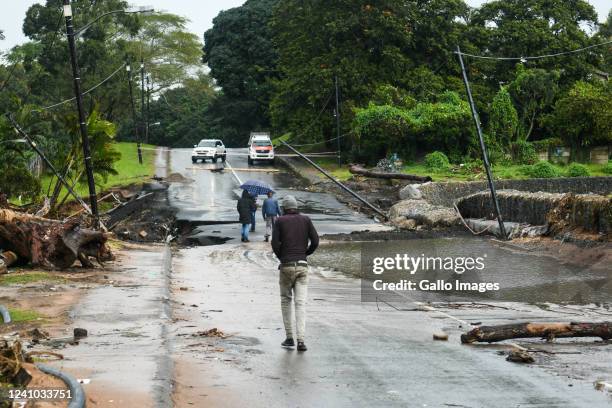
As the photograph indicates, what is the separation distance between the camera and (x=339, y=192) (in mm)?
52344

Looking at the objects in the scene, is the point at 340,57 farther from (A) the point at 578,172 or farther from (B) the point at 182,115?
(B) the point at 182,115

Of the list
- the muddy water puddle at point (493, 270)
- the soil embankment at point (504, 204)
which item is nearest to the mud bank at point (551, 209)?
the soil embankment at point (504, 204)

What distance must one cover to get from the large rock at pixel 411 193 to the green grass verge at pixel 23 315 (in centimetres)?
3192

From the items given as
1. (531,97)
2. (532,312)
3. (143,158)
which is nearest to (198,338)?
(532,312)

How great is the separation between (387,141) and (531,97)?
34.2 ft

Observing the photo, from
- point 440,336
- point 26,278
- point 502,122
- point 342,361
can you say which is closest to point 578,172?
Answer: point 502,122

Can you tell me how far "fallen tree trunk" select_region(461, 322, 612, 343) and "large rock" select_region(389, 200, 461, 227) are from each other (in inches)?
926

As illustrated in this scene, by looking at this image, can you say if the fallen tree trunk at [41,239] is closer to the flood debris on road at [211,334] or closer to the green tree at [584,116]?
the flood debris on road at [211,334]

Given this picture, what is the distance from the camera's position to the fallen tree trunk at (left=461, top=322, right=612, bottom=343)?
12688 millimetres

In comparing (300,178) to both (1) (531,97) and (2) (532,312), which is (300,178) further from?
(2) (532,312)

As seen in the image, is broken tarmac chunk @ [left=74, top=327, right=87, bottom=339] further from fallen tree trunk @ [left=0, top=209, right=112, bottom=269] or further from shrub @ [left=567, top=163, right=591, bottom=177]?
shrub @ [left=567, top=163, right=591, bottom=177]

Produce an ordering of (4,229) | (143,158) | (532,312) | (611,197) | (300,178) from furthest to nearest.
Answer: (143,158)
(300,178)
(611,197)
(4,229)
(532,312)

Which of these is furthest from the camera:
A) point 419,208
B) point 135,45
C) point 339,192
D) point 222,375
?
point 135,45

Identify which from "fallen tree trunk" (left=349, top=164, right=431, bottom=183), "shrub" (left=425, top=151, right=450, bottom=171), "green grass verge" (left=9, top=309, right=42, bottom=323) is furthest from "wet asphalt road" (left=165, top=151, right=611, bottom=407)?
"shrub" (left=425, top=151, right=450, bottom=171)
